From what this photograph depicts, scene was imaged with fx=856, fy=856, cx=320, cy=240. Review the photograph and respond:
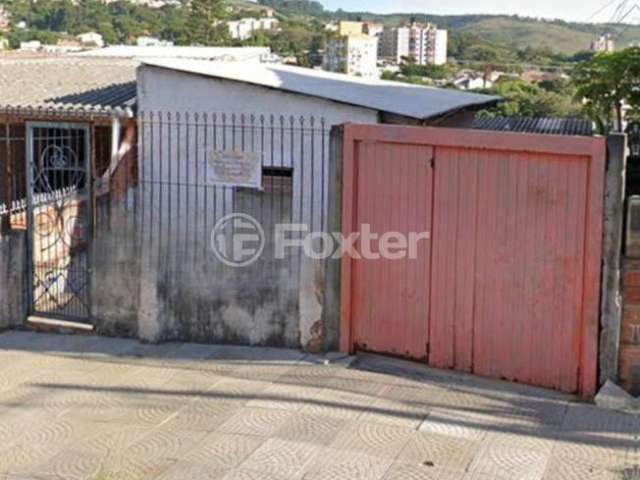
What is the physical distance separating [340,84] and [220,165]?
234cm

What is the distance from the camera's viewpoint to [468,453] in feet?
20.2

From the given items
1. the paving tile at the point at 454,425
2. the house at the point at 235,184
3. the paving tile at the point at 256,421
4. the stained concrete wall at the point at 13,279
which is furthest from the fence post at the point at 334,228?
the stained concrete wall at the point at 13,279

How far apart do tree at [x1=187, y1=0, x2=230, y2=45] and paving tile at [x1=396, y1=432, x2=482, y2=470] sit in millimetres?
45074

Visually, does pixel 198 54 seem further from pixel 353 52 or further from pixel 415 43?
pixel 415 43

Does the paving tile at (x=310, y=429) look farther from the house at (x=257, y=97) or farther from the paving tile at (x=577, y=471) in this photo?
the house at (x=257, y=97)

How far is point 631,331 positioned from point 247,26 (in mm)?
57370

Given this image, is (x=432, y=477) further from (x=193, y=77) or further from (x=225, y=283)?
(x=193, y=77)

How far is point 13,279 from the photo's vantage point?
9.87m

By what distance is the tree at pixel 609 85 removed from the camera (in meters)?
11.3

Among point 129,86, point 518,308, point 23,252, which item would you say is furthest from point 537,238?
point 129,86

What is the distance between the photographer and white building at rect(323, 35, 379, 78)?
1721 inches

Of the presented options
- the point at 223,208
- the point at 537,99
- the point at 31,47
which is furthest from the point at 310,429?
the point at 31,47

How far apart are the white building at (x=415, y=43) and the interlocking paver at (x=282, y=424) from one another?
1826 inches

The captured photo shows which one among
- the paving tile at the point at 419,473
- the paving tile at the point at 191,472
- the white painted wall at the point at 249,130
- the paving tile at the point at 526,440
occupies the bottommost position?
the paving tile at the point at 191,472
